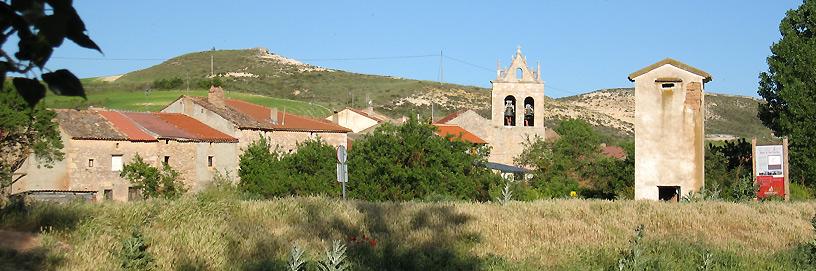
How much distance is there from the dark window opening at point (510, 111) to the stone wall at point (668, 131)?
38.1m

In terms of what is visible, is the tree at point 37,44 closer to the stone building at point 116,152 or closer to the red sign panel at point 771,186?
the red sign panel at point 771,186

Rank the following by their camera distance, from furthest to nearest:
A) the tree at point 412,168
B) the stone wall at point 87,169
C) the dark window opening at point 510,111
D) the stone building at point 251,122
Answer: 1. the dark window opening at point 510,111
2. the stone building at point 251,122
3. the stone wall at point 87,169
4. the tree at point 412,168

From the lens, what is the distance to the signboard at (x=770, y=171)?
21469 millimetres

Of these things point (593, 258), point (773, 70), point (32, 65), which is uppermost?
point (773, 70)

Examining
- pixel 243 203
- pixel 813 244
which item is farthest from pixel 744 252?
pixel 243 203

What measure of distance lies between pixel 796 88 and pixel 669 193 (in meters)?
9.27

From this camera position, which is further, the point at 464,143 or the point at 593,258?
the point at 464,143

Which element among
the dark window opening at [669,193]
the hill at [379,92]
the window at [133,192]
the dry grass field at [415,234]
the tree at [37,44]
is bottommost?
the window at [133,192]

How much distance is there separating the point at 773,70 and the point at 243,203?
21.6 metres

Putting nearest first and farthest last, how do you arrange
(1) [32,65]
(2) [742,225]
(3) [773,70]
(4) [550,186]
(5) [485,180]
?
(1) [32,65]
(2) [742,225]
(3) [773,70]
(5) [485,180]
(4) [550,186]

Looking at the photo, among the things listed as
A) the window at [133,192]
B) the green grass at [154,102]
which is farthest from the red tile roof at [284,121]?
the green grass at [154,102]

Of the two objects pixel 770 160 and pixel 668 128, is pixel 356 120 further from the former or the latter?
pixel 770 160

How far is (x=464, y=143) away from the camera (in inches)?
1598

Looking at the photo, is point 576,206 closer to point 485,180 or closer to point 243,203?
point 243,203
